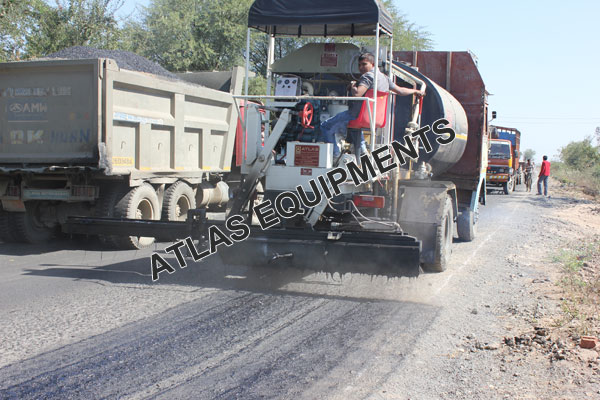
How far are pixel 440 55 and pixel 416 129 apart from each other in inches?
112

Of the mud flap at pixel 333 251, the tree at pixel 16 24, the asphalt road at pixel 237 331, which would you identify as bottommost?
the asphalt road at pixel 237 331

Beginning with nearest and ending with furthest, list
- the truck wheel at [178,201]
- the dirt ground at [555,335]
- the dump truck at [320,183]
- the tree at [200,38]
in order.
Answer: the dirt ground at [555,335] → the dump truck at [320,183] → the truck wheel at [178,201] → the tree at [200,38]

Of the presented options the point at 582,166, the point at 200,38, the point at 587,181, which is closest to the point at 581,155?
the point at 582,166

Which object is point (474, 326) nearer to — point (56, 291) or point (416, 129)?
point (416, 129)

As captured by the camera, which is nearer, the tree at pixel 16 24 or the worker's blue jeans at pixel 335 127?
the worker's blue jeans at pixel 335 127

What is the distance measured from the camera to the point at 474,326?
217 inches

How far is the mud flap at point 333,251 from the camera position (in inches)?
235

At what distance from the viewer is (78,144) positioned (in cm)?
896

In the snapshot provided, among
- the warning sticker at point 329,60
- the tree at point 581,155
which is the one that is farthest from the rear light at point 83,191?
the tree at point 581,155

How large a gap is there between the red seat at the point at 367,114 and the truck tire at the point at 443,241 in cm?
146

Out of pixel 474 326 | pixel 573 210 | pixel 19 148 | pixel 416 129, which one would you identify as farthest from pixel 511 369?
pixel 573 210

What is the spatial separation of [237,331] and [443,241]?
3.62 m

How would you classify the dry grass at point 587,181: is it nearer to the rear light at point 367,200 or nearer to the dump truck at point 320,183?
the dump truck at point 320,183

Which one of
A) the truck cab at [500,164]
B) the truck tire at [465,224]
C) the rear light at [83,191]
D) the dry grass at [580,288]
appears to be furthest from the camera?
the truck cab at [500,164]
